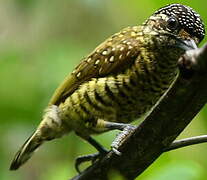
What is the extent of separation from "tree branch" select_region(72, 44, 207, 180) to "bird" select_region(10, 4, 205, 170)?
629 millimetres

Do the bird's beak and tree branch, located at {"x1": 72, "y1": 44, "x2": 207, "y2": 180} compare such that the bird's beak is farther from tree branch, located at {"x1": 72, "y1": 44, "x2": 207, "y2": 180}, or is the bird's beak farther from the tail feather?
the tail feather

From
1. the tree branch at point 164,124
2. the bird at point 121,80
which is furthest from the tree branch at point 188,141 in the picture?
the bird at point 121,80

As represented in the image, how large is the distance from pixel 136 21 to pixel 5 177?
3.21 ft

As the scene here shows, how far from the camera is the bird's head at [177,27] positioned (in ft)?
8.72

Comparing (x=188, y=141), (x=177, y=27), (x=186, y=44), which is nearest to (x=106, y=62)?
(x=177, y=27)

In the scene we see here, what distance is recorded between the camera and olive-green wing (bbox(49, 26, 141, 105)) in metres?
3.00

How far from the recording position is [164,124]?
1.79m

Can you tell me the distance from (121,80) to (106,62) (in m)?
0.17

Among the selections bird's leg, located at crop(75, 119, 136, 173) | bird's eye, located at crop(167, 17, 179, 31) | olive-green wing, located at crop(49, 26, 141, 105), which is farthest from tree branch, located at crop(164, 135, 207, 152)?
olive-green wing, located at crop(49, 26, 141, 105)

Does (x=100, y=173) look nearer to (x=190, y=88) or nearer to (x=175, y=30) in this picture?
(x=190, y=88)

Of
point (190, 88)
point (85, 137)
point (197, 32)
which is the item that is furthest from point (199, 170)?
point (85, 137)

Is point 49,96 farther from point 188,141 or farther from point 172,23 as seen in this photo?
point 188,141

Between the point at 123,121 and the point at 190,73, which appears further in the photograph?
the point at 123,121

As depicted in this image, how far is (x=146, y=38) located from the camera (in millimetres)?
3027
